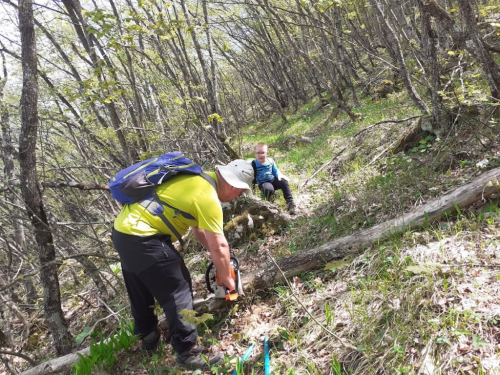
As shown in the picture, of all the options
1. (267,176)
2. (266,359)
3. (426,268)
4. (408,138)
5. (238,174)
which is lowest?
(266,359)

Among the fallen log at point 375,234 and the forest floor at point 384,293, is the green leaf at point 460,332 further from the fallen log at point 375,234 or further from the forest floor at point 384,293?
the fallen log at point 375,234

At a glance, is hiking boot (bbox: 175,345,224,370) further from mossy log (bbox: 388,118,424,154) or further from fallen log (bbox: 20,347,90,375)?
mossy log (bbox: 388,118,424,154)

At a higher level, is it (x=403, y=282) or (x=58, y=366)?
(x=58, y=366)

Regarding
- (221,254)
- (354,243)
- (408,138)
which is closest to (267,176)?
(408,138)

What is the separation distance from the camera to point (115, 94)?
5.27 metres

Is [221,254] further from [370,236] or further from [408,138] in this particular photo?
[408,138]

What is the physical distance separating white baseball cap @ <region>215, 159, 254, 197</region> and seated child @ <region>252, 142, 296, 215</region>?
2661mm

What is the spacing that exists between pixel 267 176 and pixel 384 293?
3764mm

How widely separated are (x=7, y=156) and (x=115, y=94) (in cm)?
287

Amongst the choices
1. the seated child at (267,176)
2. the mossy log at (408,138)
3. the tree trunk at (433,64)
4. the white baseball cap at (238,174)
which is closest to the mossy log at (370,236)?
the white baseball cap at (238,174)

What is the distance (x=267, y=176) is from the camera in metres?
6.12

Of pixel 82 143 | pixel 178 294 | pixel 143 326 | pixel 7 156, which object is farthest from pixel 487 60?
pixel 7 156

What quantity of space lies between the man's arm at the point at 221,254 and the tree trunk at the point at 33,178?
2.19 meters

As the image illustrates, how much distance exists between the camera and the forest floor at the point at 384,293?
2166 millimetres
